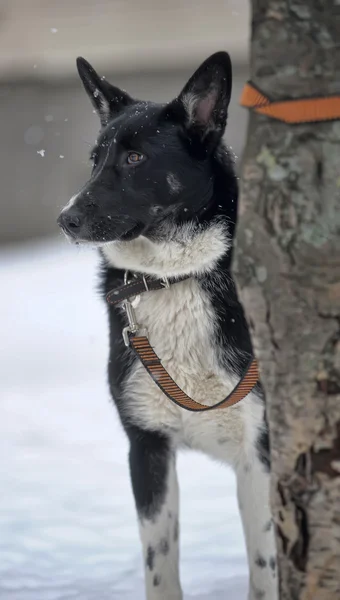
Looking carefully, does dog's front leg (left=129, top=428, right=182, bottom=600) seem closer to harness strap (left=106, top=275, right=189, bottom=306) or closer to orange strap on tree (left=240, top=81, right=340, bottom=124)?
harness strap (left=106, top=275, right=189, bottom=306)

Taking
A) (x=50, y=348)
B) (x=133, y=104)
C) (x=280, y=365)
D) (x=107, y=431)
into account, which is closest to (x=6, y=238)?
(x=50, y=348)

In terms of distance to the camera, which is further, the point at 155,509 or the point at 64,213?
the point at 155,509

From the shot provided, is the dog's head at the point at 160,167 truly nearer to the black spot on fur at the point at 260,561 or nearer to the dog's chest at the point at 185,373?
the dog's chest at the point at 185,373

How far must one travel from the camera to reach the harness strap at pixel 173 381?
88.9 inches

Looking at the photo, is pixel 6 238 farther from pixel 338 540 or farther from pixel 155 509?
pixel 338 540

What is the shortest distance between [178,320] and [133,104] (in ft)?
2.61

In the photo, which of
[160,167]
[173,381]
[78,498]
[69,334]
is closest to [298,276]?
[173,381]

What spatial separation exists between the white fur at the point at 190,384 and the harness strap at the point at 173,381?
0.06 metres

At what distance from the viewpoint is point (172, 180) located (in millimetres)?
2365

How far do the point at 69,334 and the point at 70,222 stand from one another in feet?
15.5

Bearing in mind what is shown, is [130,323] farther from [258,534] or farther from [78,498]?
[78,498]

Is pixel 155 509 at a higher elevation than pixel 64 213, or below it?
below

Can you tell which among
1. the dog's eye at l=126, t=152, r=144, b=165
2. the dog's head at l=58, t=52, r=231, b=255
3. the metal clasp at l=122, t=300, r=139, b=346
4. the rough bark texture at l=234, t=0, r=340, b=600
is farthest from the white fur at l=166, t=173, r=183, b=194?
the rough bark texture at l=234, t=0, r=340, b=600

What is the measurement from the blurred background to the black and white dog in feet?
1.41
